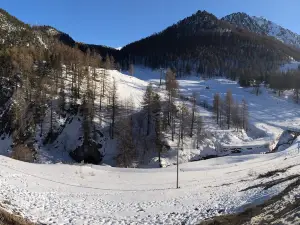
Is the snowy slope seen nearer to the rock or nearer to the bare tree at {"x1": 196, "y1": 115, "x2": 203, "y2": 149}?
the rock

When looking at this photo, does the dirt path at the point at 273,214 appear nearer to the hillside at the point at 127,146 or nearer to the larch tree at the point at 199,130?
the hillside at the point at 127,146

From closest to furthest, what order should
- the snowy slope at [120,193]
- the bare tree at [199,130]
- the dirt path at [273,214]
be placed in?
1. the dirt path at [273,214]
2. the snowy slope at [120,193]
3. the bare tree at [199,130]

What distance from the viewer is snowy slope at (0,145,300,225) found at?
2152 cm

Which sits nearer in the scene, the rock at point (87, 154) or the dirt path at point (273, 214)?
the dirt path at point (273, 214)

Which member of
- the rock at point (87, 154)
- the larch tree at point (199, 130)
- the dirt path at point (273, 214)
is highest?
the dirt path at point (273, 214)

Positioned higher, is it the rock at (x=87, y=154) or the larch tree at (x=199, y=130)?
the larch tree at (x=199, y=130)

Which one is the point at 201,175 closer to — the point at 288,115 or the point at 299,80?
the point at 288,115

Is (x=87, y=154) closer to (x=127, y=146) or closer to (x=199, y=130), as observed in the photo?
A: (x=127, y=146)

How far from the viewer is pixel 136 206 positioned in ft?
85.6

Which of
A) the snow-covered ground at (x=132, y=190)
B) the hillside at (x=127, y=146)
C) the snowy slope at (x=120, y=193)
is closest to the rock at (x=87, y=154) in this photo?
the hillside at (x=127, y=146)

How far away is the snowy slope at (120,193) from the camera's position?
2152cm

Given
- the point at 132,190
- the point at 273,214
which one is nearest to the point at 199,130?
the point at 132,190

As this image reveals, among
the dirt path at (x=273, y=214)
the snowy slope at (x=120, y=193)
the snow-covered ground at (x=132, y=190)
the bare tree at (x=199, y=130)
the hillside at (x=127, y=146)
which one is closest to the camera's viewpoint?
the dirt path at (x=273, y=214)

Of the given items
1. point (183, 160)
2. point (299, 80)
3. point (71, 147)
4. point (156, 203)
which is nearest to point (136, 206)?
point (156, 203)
